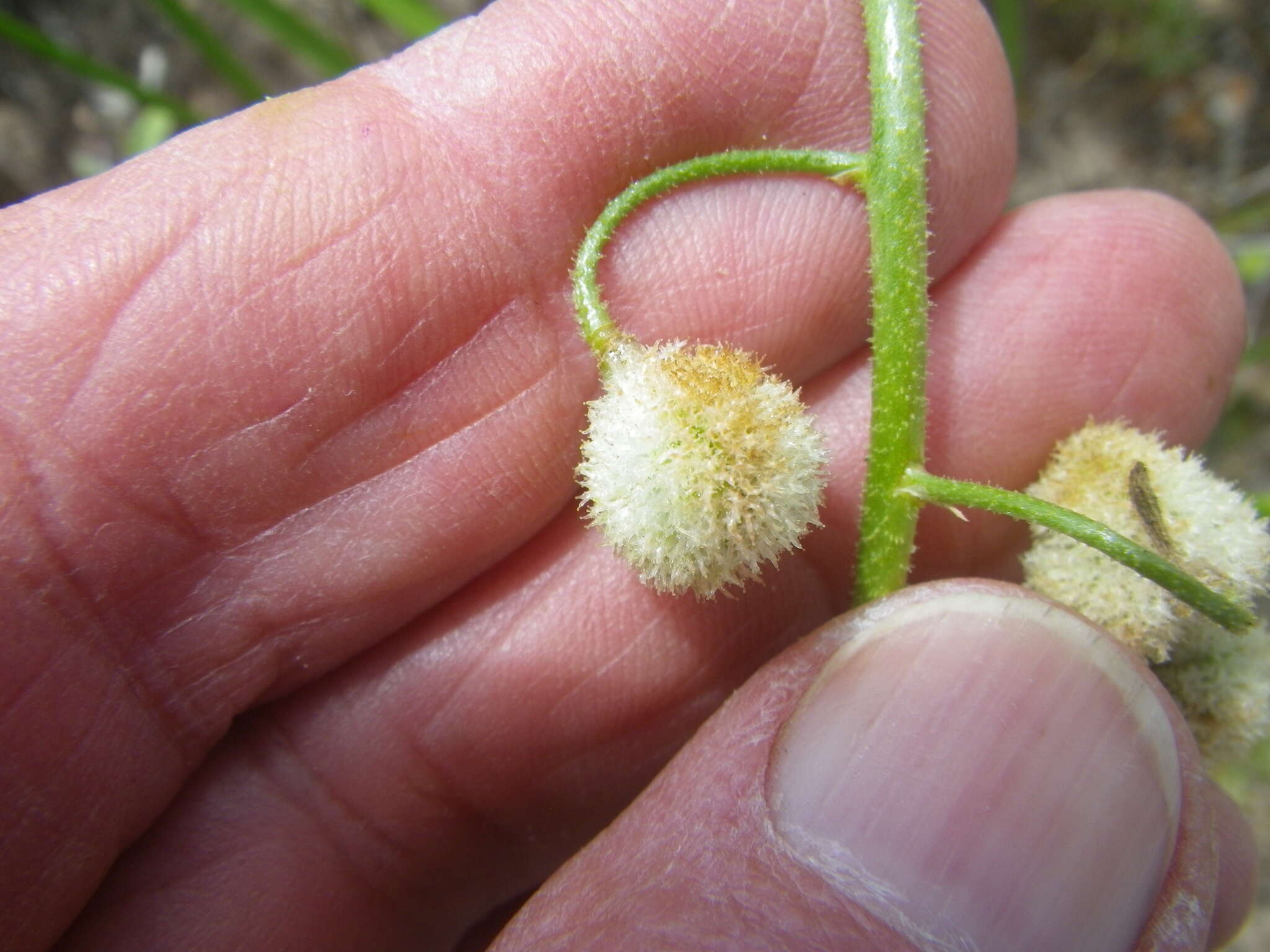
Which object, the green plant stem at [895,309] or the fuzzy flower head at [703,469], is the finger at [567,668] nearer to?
the green plant stem at [895,309]

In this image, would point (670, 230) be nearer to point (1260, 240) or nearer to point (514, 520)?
point (514, 520)

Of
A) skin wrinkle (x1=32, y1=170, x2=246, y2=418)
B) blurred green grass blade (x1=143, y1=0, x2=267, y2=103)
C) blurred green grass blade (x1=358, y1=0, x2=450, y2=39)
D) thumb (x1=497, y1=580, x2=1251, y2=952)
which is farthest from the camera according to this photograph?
blurred green grass blade (x1=358, y1=0, x2=450, y2=39)

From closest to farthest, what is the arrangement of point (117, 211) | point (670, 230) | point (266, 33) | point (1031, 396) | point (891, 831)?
1. point (891, 831)
2. point (117, 211)
3. point (670, 230)
4. point (1031, 396)
5. point (266, 33)

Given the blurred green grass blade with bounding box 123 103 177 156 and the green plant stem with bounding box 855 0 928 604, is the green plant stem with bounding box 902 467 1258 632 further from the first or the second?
the blurred green grass blade with bounding box 123 103 177 156

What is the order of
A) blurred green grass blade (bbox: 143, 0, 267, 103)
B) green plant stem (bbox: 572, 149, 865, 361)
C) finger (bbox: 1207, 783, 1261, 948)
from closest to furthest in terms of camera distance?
green plant stem (bbox: 572, 149, 865, 361)
finger (bbox: 1207, 783, 1261, 948)
blurred green grass blade (bbox: 143, 0, 267, 103)

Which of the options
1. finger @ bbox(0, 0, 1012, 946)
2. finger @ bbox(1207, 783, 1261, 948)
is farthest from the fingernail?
finger @ bbox(0, 0, 1012, 946)

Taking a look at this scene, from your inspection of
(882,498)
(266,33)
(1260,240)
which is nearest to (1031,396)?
(882,498)

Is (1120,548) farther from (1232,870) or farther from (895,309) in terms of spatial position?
(1232,870)
